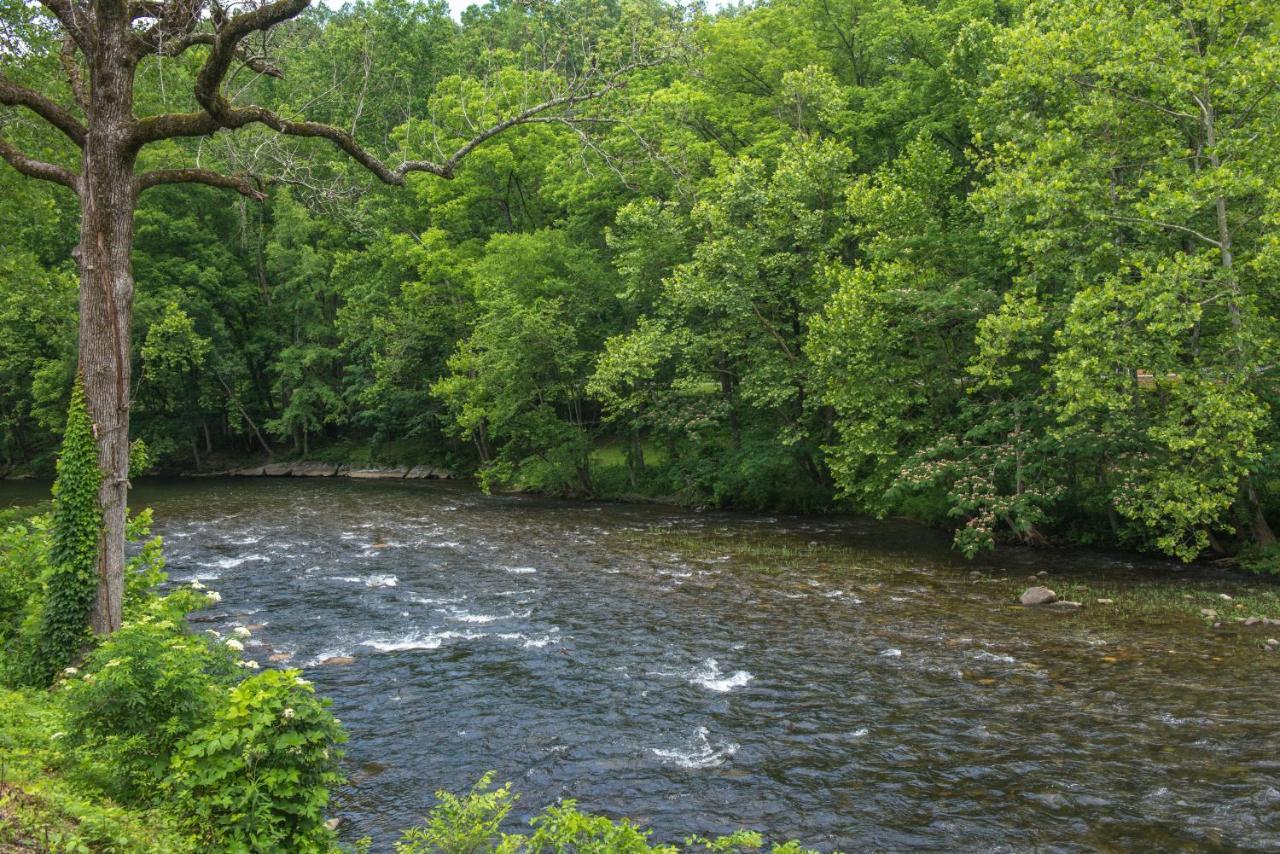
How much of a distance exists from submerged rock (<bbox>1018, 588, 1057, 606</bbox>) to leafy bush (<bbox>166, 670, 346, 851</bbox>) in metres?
15.6

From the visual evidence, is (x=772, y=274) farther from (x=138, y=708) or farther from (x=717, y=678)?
(x=138, y=708)

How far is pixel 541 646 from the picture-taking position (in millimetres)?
16203

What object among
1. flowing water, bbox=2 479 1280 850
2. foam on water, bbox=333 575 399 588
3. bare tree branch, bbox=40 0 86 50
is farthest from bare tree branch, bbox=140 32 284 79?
foam on water, bbox=333 575 399 588

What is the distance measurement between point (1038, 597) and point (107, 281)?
1791 cm

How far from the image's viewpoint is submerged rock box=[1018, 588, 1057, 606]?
59.9 ft

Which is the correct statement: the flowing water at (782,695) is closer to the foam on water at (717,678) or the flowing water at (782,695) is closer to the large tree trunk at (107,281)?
the foam on water at (717,678)

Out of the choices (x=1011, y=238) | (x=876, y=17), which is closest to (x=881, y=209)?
(x=1011, y=238)

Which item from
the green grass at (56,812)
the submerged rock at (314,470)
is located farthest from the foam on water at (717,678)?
the submerged rock at (314,470)

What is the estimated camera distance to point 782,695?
43.8ft

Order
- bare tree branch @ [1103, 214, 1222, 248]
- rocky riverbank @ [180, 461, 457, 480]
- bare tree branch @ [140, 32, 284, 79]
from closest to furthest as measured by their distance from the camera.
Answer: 1. bare tree branch @ [140, 32, 284, 79]
2. bare tree branch @ [1103, 214, 1222, 248]
3. rocky riverbank @ [180, 461, 457, 480]

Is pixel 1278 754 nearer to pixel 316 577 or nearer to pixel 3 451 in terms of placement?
pixel 316 577

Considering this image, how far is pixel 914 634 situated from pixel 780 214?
18.5 metres

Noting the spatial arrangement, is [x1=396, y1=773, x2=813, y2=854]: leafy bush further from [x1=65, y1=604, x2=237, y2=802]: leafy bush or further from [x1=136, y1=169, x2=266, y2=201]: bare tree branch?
[x1=136, y1=169, x2=266, y2=201]: bare tree branch

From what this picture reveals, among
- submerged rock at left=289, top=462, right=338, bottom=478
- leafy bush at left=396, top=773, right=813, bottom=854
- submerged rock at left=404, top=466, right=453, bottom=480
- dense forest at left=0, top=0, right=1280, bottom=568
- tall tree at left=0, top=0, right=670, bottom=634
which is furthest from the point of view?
submerged rock at left=289, top=462, right=338, bottom=478
